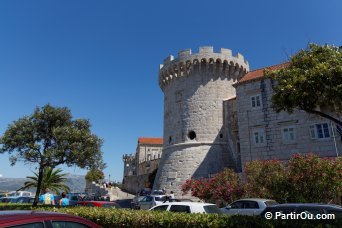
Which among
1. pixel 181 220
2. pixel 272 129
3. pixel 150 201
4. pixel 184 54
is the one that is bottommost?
pixel 181 220

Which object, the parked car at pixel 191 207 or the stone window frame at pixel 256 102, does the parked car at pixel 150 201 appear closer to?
the parked car at pixel 191 207

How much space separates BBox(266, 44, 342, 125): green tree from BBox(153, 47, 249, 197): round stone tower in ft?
60.3

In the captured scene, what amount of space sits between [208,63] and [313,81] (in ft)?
71.3

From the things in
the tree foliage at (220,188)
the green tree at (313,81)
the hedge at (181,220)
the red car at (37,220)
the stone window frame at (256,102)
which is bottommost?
the hedge at (181,220)

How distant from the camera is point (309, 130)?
74.6ft

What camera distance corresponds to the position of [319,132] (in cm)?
2219

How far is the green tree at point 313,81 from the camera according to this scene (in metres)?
11.3

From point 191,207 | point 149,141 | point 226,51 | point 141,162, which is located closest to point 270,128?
point 226,51

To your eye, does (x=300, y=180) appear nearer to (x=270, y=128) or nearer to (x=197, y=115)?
(x=270, y=128)

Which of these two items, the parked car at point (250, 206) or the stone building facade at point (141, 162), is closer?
the parked car at point (250, 206)

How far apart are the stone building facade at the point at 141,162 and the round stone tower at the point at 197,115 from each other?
1338 centimetres

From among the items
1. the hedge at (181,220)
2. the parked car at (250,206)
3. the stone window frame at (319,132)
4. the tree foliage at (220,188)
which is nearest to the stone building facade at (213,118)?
the stone window frame at (319,132)

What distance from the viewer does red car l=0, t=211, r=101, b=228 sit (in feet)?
11.6

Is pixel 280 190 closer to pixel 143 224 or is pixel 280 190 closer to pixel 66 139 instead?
pixel 143 224
